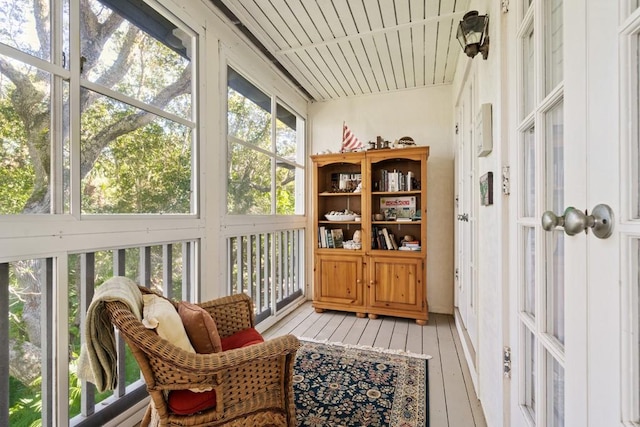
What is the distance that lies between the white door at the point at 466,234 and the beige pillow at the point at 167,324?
1.83 m

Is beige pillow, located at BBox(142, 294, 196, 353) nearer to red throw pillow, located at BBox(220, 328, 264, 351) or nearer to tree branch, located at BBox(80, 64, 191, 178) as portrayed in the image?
red throw pillow, located at BBox(220, 328, 264, 351)

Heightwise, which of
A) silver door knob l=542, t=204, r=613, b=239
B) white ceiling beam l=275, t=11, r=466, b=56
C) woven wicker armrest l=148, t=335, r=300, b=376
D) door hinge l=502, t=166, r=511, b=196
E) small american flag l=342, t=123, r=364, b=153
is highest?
white ceiling beam l=275, t=11, r=466, b=56

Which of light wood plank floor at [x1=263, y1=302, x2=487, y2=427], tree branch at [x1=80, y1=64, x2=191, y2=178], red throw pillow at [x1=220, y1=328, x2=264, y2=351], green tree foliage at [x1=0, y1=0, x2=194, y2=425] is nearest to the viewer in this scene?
green tree foliage at [x1=0, y1=0, x2=194, y2=425]

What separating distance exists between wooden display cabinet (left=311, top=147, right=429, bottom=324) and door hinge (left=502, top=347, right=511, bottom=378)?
171 cm

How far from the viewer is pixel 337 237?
350cm

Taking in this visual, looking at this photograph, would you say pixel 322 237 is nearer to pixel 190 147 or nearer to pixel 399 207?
pixel 399 207

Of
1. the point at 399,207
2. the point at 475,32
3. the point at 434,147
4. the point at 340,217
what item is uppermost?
the point at 475,32

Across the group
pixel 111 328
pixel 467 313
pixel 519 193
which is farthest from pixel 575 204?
pixel 467 313

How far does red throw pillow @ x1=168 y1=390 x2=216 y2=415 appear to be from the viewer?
3.67 feet

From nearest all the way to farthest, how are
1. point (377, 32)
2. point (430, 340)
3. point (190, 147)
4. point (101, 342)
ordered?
1. point (101, 342)
2. point (190, 147)
3. point (377, 32)
4. point (430, 340)

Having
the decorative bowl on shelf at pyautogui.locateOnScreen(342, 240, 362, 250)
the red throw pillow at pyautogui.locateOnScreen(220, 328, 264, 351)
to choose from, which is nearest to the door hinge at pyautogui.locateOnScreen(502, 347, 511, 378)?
the red throw pillow at pyautogui.locateOnScreen(220, 328, 264, 351)

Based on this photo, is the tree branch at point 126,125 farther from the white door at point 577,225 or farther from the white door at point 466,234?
the white door at point 466,234

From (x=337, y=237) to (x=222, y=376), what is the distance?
97.5 inches

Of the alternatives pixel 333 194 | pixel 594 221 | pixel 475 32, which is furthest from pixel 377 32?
pixel 594 221
